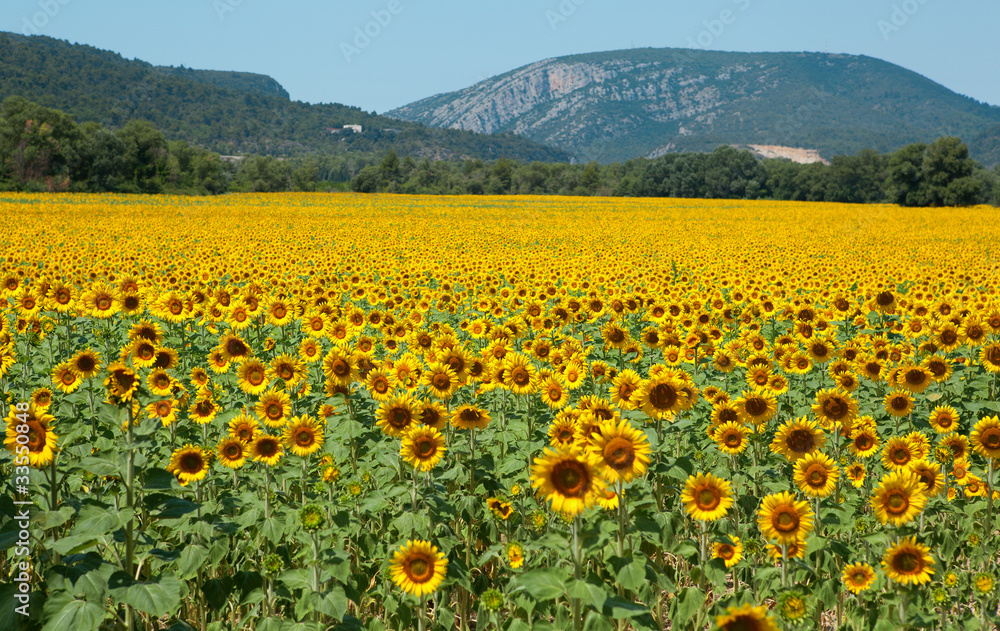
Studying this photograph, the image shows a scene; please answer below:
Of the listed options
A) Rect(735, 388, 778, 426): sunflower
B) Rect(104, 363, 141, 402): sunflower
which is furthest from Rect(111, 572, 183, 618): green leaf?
Rect(735, 388, 778, 426): sunflower

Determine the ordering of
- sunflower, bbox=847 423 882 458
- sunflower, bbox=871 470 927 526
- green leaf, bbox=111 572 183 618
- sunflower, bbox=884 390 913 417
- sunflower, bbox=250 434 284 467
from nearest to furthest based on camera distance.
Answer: green leaf, bbox=111 572 183 618 → sunflower, bbox=871 470 927 526 → sunflower, bbox=250 434 284 467 → sunflower, bbox=847 423 882 458 → sunflower, bbox=884 390 913 417

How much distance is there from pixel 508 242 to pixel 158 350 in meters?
20.9

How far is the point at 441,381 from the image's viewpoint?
421cm

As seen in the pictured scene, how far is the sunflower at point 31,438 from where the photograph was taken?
2689 mm

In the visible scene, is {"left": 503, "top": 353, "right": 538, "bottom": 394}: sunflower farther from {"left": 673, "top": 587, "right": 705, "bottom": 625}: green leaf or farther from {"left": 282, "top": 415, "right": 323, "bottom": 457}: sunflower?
{"left": 673, "top": 587, "right": 705, "bottom": 625}: green leaf

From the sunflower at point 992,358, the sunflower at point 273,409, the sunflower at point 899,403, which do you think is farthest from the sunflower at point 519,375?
the sunflower at point 992,358

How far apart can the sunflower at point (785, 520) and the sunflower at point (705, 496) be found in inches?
8.3

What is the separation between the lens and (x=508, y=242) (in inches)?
983

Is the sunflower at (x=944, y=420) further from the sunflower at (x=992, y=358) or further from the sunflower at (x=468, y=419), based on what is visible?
the sunflower at (x=468, y=419)

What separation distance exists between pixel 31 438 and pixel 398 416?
181 centimetres

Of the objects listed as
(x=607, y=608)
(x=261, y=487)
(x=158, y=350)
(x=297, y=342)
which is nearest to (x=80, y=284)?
(x=297, y=342)

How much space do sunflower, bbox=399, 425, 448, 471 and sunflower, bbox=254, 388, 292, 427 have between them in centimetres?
110

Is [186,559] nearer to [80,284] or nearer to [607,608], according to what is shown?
[607,608]

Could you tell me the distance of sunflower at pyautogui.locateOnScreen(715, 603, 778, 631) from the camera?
1989 mm
